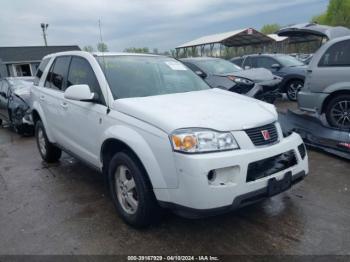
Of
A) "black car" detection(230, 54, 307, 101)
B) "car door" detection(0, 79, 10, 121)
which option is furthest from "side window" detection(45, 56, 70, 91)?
"black car" detection(230, 54, 307, 101)

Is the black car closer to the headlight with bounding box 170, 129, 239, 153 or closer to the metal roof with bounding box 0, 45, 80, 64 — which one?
the headlight with bounding box 170, 129, 239, 153

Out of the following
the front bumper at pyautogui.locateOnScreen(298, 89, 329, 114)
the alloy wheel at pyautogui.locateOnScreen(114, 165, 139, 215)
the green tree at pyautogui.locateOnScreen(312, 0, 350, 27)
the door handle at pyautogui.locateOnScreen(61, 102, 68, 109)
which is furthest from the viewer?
the green tree at pyautogui.locateOnScreen(312, 0, 350, 27)

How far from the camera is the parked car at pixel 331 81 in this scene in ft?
20.4

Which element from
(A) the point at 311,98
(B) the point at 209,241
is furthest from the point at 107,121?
(A) the point at 311,98

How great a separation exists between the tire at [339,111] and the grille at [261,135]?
3778mm

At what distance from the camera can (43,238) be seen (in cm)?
320

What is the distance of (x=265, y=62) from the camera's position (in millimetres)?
12188

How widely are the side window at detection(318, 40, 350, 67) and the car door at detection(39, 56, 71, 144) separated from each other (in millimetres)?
4875

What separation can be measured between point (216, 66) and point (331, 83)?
3803 mm

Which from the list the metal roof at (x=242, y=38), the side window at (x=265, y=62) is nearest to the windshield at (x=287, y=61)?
the side window at (x=265, y=62)

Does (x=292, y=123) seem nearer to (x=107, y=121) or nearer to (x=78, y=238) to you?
(x=107, y=121)

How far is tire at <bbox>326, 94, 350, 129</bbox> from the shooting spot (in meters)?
6.20

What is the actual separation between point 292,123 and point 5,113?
7.75 m

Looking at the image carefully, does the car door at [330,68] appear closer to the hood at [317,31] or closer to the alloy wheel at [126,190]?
the hood at [317,31]
